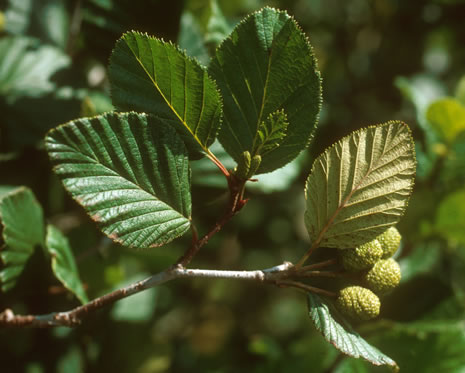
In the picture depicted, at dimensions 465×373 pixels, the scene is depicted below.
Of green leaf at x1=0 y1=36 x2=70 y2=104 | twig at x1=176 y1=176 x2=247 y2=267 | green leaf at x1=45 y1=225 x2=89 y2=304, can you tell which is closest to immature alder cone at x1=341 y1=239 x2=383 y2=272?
twig at x1=176 y1=176 x2=247 y2=267

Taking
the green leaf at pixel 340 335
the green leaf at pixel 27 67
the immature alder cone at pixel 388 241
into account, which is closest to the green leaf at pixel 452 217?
the immature alder cone at pixel 388 241

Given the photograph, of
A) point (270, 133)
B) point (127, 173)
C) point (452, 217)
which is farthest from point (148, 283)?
point (452, 217)

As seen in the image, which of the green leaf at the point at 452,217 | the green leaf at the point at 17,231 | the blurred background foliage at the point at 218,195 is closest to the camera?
the green leaf at the point at 17,231

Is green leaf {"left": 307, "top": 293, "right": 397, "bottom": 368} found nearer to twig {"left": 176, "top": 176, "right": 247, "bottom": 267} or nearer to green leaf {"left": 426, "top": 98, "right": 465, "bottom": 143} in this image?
twig {"left": 176, "top": 176, "right": 247, "bottom": 267}

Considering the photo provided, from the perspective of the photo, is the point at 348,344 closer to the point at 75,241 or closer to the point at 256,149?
the point at 256,149

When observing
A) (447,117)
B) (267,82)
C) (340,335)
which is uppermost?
(447,117)

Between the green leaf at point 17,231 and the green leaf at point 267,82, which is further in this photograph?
the green leaf at point 17,231

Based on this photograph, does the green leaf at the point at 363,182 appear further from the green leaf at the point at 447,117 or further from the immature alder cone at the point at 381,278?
the green leaf at the point at 447,117

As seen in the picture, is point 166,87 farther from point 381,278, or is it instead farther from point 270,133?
point 381,278
